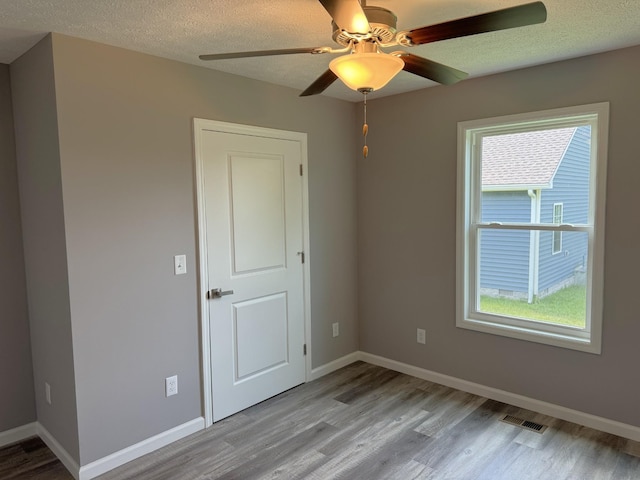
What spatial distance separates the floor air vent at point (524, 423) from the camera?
291 cm

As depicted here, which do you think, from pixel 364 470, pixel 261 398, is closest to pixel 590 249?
pixel 364 470

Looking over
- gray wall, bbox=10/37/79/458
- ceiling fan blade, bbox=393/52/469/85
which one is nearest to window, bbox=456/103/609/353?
ceiling fan blade, bbox=393/52/469/85

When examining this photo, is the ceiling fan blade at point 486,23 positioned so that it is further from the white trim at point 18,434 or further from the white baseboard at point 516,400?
the white trim at point 18,434

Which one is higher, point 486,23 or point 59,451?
point 486,23

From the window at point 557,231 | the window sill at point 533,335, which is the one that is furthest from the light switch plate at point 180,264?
the window at point 557,231

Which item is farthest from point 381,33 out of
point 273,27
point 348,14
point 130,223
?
point 130,223

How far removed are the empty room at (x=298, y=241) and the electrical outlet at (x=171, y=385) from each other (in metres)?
0.04

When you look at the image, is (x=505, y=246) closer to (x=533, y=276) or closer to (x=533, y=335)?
(x=533, y=276)

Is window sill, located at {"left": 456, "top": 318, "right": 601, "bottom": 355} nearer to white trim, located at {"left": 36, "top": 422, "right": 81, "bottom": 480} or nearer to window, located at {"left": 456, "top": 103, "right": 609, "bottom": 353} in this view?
window, located at {"left": 456, "top": 103, "right": 609, "bottom": 353}

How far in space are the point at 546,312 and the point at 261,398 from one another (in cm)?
219

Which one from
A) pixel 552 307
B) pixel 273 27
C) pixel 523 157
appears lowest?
pixel 552 307

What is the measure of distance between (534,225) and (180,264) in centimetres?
245

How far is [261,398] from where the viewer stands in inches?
133

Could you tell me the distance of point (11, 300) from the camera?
2.83 metres
